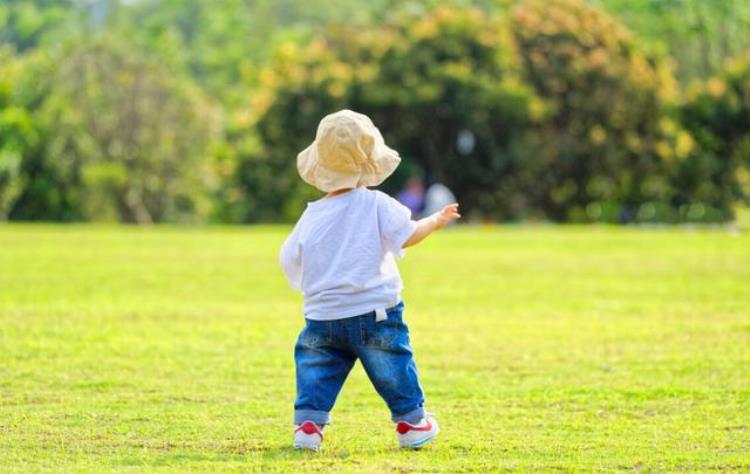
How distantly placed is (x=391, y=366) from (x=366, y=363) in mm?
109

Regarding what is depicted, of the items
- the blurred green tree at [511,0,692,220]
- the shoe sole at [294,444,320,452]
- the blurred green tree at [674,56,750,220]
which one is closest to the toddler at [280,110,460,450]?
the shoe sole at [294,444,320,452]

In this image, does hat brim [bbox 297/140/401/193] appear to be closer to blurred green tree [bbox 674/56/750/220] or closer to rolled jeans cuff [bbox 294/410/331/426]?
rolled jeans cuff [bbox 294/410/331/426]

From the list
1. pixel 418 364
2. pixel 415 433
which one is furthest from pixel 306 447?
pixel 418 364

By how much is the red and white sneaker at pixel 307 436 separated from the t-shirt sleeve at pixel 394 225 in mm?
801

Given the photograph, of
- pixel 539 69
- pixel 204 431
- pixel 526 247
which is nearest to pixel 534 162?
pixel 539 69

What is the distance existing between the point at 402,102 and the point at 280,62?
467cm

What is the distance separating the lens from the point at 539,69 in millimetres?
43500

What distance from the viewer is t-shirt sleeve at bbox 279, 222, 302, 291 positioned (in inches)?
259

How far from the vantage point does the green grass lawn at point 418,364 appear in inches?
251

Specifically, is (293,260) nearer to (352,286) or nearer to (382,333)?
(352,286)

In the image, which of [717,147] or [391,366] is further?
[717,147]

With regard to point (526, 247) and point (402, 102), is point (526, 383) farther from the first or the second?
point (402, 102)

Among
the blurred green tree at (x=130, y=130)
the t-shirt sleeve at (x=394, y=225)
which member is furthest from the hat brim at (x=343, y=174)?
the blurred green tree at (x=130, y=130)

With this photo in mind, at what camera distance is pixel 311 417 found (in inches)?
253
